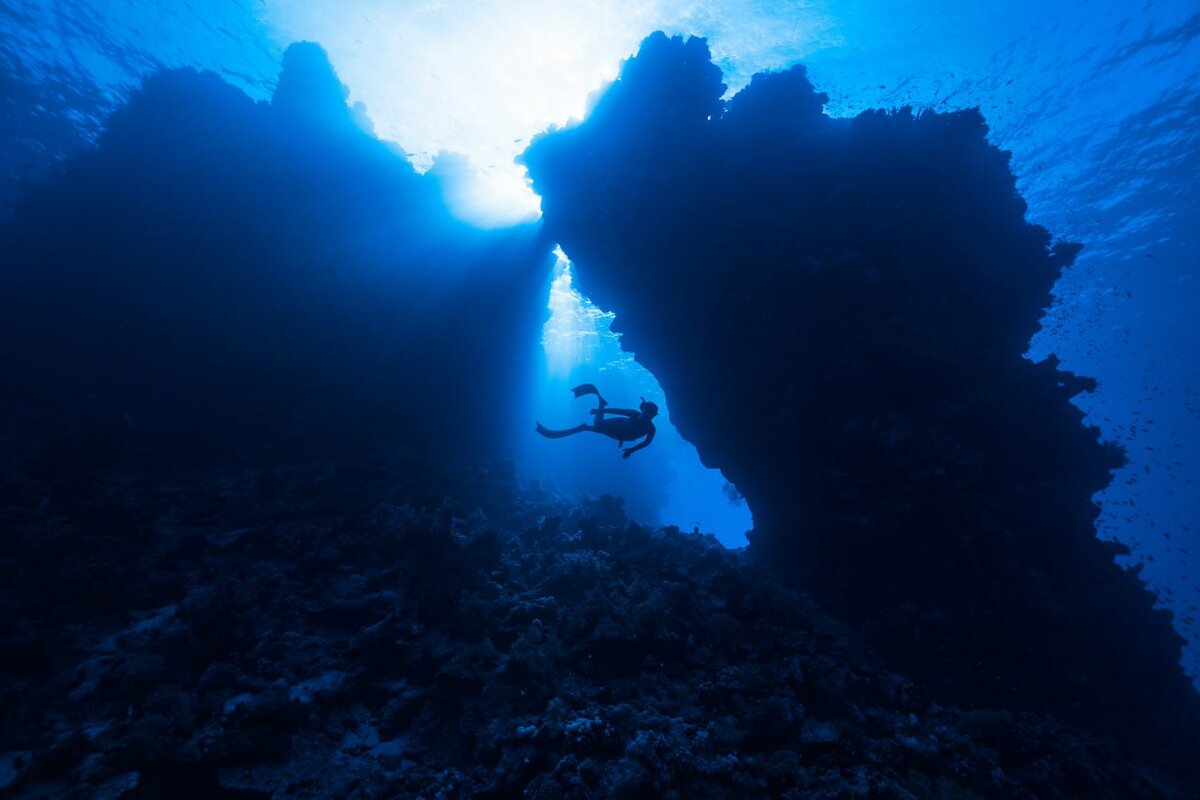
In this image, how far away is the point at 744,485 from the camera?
1434 cm

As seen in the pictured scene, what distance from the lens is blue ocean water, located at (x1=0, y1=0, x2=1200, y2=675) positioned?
14.4 m

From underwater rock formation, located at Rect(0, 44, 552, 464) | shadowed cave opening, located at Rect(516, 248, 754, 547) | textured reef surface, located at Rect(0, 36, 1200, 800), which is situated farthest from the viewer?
shadowed cave opening, located at Rect(516, 248, 754, 547)

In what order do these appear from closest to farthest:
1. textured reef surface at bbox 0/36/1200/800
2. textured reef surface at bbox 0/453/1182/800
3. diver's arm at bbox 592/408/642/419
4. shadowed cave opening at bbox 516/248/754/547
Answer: textured reef surface at bbox 0/453/1182/800, textured reef surface at bbox 0/36/1200/800, diver's arm at bbox 592/408/642/419, shadowed cave opening at bbox 516/248/754/547

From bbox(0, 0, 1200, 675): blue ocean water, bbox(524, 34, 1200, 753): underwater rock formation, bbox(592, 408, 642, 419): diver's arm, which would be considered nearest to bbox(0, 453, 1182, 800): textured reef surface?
bbox(524, 34, 1200, 753): underwater rock formation

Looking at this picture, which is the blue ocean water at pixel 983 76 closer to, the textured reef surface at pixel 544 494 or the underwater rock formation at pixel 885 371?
the textured reef surface at pixel 544 494

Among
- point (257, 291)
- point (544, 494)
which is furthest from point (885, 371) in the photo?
point (257, 291)

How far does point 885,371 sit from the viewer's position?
10.9 meters

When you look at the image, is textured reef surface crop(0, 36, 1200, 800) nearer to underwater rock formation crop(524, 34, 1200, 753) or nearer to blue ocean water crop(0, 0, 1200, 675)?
underwater rock formation crop(524, 34, 1200, 753)

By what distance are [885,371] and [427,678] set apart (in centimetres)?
1087

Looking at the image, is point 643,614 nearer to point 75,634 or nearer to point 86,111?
point 75,634

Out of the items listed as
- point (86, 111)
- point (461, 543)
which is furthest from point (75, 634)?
point (86, 111)

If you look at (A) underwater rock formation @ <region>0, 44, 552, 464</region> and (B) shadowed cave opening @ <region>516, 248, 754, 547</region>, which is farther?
(B) shadowed cave opening @ <region>516, 248, 754, 547</region>

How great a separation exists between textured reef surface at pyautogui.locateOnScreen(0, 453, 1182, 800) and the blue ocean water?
681 centimetres

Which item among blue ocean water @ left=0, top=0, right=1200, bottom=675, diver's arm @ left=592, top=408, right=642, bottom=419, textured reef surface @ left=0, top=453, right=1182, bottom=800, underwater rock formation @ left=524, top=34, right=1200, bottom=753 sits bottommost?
textured reef surface @ left=0, top=453, right=1182, bottom=800
